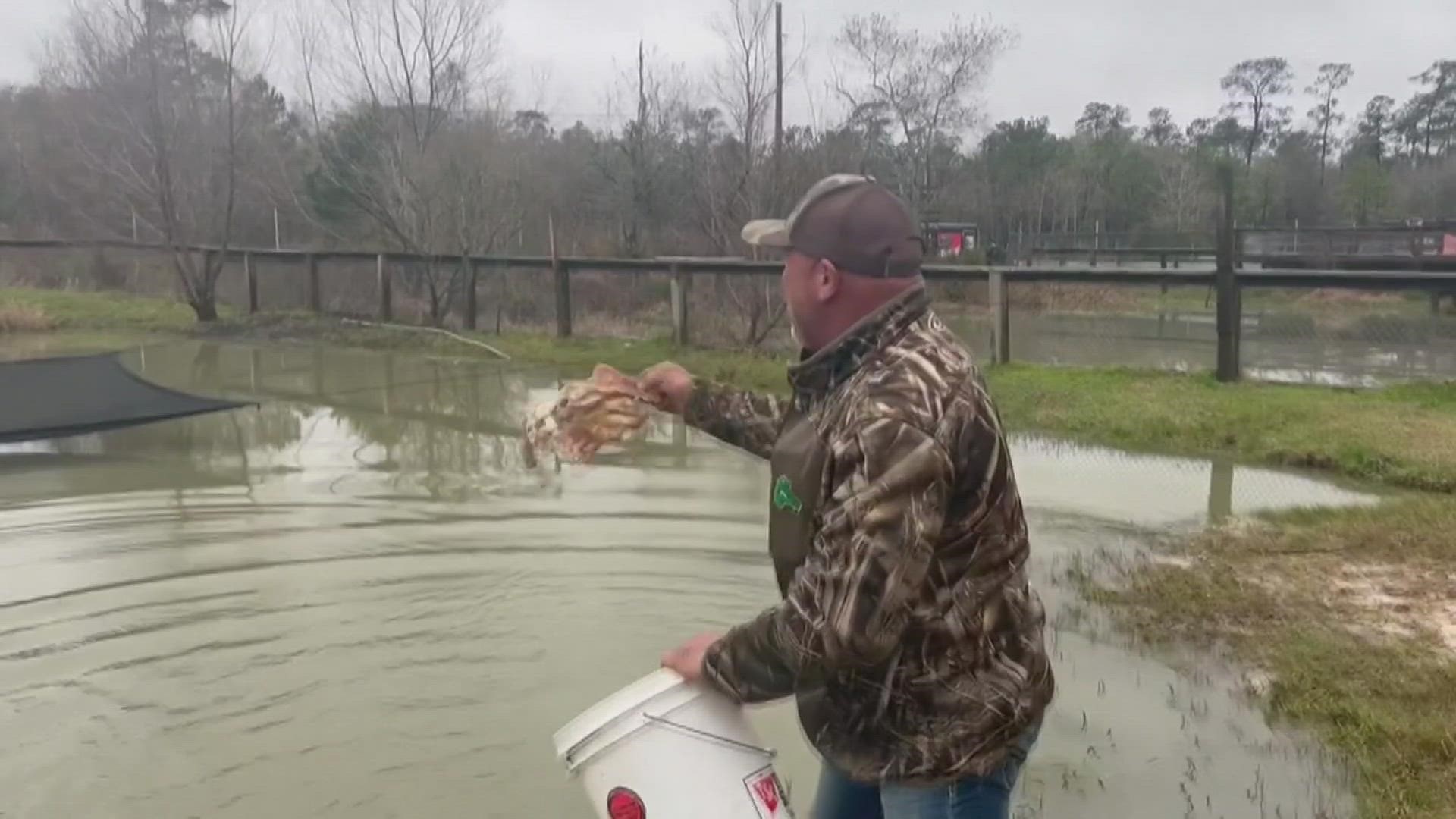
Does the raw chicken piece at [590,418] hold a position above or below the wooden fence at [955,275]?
below

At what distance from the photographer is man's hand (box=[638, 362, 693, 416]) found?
2.58 meters

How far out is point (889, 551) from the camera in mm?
1722

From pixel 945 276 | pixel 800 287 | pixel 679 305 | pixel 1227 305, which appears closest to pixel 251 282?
pixel 679 305

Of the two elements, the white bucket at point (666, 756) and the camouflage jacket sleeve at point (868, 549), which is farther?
the white bucket at point (666, 756)

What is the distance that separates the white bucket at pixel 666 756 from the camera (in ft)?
6.31

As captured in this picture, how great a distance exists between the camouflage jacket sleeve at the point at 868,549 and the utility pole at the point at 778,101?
13933 mm

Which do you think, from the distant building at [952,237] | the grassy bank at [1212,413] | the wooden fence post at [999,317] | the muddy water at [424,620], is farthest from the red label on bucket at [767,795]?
the distant building at [952,237]

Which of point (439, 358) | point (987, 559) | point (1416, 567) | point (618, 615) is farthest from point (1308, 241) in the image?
point (987, 559)

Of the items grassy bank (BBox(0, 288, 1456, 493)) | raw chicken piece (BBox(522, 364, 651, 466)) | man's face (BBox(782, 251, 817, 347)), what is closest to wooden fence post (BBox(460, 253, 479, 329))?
grassy bank (BBox(0, 288, 1456, 493))

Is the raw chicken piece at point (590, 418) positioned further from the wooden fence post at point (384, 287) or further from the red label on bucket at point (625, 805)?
the wooden fence post at point (384, 287)

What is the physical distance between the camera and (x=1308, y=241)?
24.9 metres

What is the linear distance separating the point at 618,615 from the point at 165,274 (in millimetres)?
22766

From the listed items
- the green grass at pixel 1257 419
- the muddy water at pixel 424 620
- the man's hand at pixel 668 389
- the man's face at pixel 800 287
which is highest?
the man's face at pixel 800 287

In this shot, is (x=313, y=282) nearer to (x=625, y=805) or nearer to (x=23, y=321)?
(x=23, y=321)
